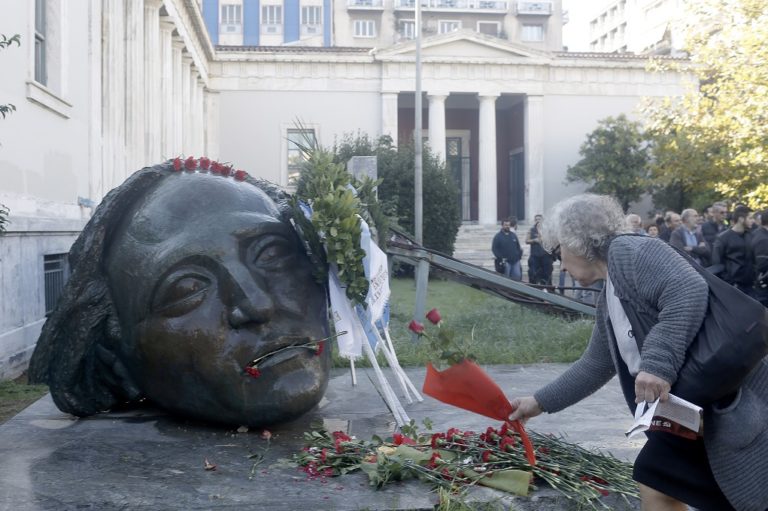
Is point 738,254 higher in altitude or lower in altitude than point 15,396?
higher

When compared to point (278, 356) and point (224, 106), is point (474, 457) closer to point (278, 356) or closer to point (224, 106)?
point (278, 356)

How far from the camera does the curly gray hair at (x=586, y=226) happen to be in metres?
3.11

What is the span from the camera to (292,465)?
13.5ft

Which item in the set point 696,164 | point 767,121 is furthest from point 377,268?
point 696,164

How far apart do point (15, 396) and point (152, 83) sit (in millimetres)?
14731

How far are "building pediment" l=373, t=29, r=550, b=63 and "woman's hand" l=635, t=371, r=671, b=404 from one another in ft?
102

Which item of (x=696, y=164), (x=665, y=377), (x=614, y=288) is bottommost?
(x=665, y=377)

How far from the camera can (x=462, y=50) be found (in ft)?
110

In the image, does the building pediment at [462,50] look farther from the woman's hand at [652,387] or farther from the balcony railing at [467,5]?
the woman's hand at [652,387]

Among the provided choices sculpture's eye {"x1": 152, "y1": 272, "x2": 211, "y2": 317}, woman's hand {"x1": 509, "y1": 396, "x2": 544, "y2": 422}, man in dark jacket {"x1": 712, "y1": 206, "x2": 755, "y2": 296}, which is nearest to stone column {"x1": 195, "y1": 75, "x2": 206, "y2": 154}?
man in dark jacket {"x1": 712, "y1": 206, "x2": 755, "y2": 296}

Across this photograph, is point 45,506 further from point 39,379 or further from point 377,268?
point 377,268

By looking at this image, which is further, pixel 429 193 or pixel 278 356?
pixel 429 193

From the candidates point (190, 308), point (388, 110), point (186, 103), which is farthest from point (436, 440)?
point (388, 110)

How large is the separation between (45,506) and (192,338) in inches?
45.3
